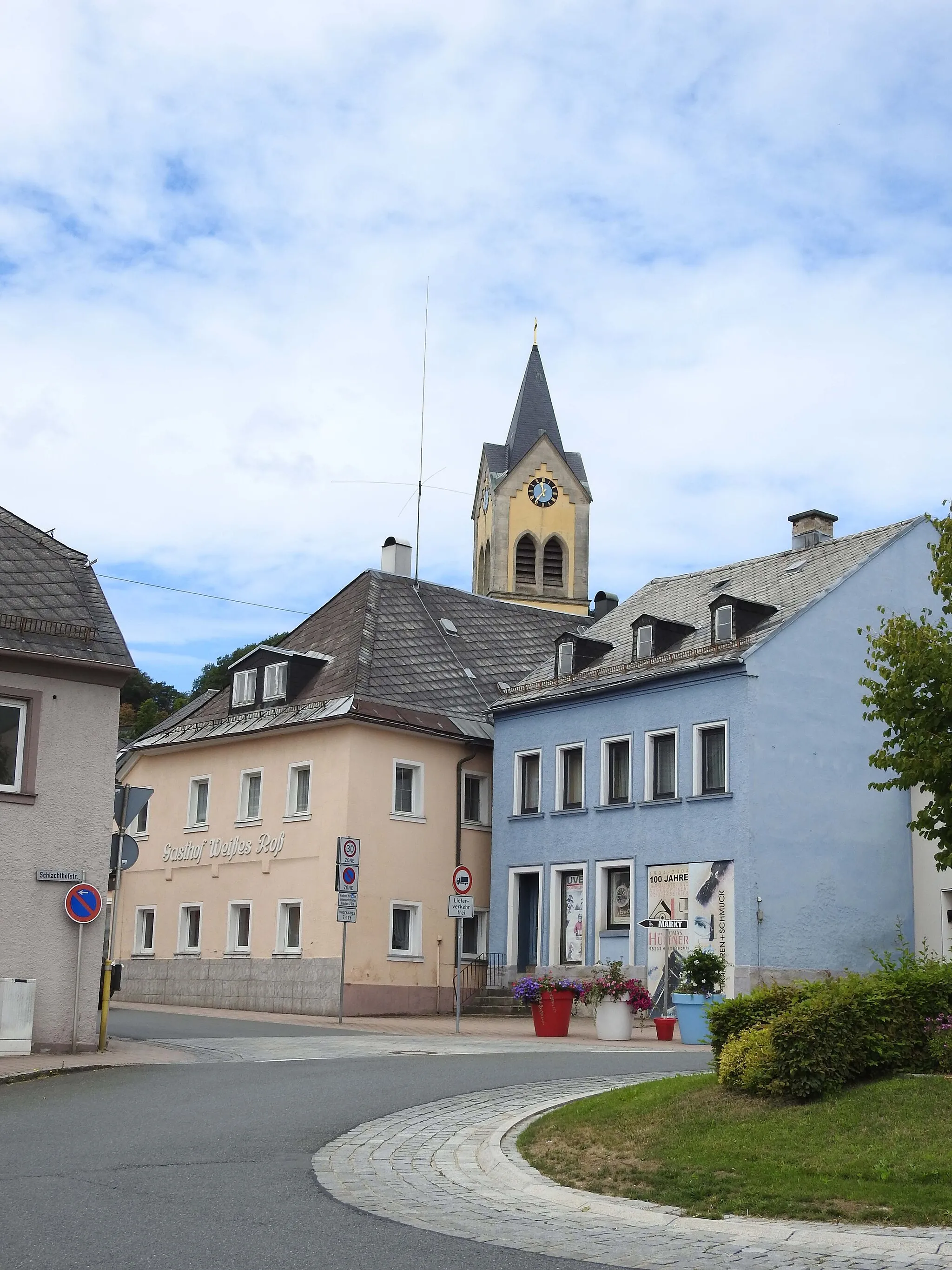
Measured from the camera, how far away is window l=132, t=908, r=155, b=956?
3972cm

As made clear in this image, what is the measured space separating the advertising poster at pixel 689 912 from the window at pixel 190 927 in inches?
460

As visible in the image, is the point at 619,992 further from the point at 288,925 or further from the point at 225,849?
the point at 225,849

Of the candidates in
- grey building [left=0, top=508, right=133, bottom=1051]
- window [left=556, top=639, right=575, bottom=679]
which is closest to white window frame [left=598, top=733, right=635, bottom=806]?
window [left=556, top=639, right=575, bottom=679]

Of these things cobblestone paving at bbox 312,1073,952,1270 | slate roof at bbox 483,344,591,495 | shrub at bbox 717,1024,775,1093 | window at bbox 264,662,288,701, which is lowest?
cobblestone paving at bbox 312,1073,952,1270

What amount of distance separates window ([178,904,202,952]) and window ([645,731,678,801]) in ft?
38.8

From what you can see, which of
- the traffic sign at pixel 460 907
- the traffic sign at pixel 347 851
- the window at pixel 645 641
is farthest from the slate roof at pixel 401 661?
the traffic sign at pixel 460 907

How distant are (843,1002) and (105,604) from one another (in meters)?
13.4

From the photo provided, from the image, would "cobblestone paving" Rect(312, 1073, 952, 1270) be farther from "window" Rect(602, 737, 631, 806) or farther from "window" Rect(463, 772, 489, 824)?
"window" Rect(463, 772, 489, 824)

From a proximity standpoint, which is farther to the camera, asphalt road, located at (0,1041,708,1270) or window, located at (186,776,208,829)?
window, located at (186,776,208,829)

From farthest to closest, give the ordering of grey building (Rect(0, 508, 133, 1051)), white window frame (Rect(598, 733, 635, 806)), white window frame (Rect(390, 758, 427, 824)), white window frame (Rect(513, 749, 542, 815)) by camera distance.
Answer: white window frame (Rect(513, 749, 542, 815)) → white window frame (Rect(390, 758, 427, 824)) → white window frame (Rect(598, 733, 635, 806)) → grey building (Rect(0, 508, 133, 1051))

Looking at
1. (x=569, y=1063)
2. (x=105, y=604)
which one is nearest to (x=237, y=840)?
(x=105, y=604)

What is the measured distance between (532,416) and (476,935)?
47337 millimetres

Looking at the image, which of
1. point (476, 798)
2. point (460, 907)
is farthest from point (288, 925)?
point (460, 907)

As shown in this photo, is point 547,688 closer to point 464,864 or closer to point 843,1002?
point 464,864
